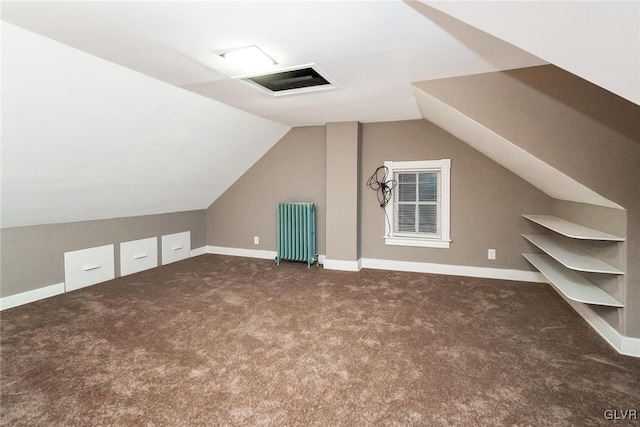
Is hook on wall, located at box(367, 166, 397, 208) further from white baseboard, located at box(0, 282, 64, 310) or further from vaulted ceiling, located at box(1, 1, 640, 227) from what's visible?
white baseboard, located at box(0, 282, 64, 310)

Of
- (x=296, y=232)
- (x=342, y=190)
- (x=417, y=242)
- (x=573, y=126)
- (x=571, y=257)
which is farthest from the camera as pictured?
(x=296, y=232)

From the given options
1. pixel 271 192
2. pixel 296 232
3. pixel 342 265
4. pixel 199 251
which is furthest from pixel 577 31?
pixel 199 251

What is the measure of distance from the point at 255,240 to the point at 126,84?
331cm

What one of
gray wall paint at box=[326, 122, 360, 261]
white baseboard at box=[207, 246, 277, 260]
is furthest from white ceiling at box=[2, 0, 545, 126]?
white baseboard at box=[207, 246, 277, 260]

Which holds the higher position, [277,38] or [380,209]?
[277,38]

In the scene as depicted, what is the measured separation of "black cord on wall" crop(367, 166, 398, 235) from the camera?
4641 mm

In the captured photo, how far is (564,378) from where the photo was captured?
6.64 feet

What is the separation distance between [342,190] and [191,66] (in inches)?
104

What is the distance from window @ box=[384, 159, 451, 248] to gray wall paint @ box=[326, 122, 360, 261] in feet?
1.69

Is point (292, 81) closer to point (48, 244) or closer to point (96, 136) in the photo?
point (96, 136)

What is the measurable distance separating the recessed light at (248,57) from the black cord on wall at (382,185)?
102 inches

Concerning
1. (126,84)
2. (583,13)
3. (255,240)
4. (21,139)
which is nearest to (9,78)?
(21,139)

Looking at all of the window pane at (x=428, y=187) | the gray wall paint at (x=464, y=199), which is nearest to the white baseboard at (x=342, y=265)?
the gray wall paint at (x=464, y=199)

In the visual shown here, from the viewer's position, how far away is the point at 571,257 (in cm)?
284
